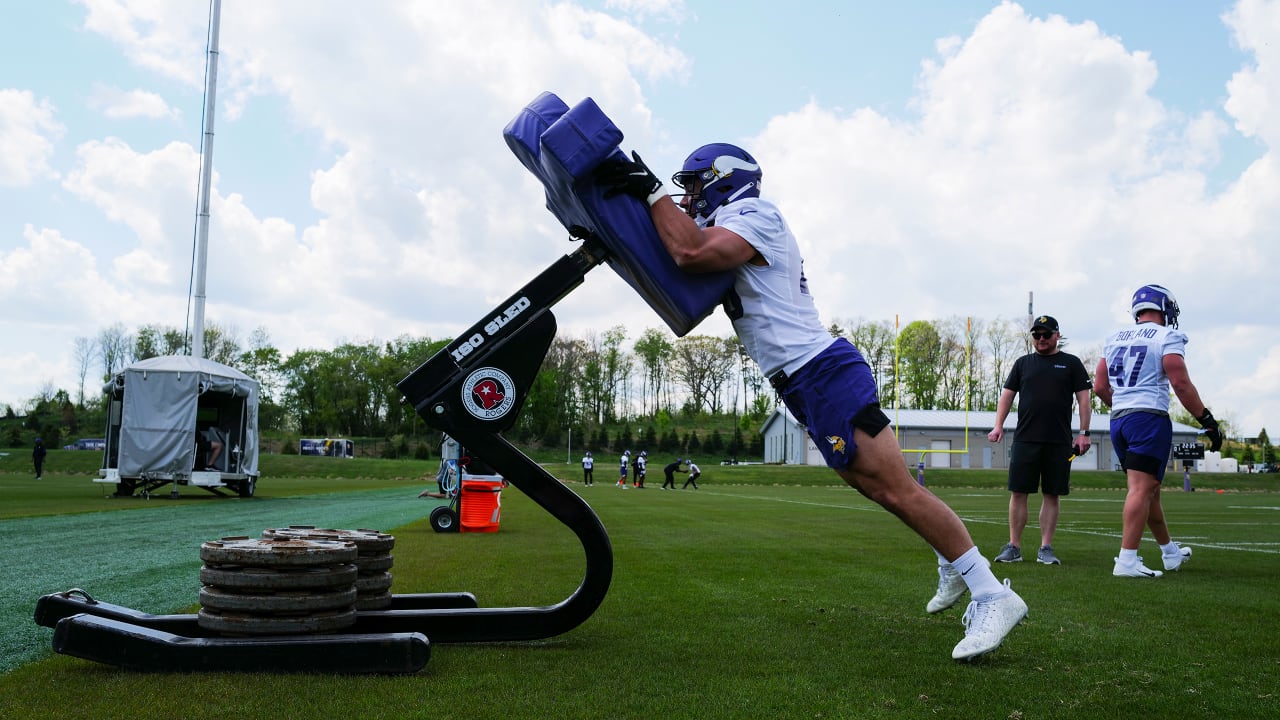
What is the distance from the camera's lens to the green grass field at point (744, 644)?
2.71 metres

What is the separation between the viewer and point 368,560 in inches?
145

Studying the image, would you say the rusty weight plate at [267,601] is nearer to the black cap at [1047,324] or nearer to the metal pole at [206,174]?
the black cap at [1047,324]

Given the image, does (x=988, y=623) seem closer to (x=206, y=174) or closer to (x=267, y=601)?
(x=267, y=601)

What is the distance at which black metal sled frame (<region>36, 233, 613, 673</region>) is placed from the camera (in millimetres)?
3025

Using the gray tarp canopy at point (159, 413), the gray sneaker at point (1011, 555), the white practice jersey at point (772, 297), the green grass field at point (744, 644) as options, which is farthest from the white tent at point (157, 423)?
the white practice jersey at point (772, 297)

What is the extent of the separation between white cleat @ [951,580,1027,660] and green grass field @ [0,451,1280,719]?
0.09 m

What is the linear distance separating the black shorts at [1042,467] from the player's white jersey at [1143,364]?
879mm

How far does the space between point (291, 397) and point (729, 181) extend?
105866mm

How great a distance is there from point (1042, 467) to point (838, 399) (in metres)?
5.03

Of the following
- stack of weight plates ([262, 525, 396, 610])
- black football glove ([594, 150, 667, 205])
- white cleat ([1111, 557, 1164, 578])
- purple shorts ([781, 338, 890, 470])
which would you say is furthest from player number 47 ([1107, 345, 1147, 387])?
stack of weight plates ([262, 525, 396, 610])

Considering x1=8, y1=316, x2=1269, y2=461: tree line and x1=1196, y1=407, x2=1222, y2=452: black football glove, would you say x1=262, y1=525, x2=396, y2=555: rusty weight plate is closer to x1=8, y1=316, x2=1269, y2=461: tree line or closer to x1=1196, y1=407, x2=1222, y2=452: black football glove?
x1=1196, y1=407, x2=1222, y2=452: black football glove

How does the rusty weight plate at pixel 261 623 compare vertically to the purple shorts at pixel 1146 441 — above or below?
below

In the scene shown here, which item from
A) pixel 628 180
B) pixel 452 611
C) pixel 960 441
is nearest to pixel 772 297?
pixel 628 180

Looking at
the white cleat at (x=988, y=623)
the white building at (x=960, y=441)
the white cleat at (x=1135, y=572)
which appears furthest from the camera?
the white building at (x=960, y=441)
